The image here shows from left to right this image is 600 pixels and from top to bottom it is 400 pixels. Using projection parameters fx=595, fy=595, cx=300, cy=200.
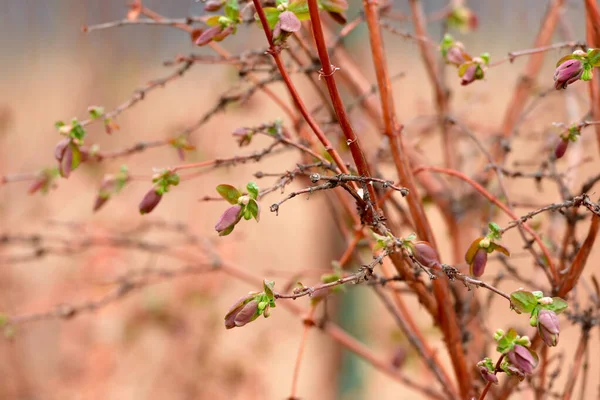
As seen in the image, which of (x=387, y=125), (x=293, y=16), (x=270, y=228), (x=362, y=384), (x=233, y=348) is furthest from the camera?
(x=270, y=228)

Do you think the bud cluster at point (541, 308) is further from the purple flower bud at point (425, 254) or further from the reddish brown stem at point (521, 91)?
the reddish brown stem at point (521, 91)

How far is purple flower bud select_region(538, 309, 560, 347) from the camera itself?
0.93 ft

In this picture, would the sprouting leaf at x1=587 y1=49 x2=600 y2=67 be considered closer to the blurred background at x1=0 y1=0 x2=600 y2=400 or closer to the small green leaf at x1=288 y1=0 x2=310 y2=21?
the small green leaf at x1=288 y1=0 x2=310 y2=21

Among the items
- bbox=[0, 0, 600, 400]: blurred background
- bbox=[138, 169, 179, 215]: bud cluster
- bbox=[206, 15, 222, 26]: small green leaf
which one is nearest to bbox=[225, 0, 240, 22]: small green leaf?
bbox=[206, 15, 222, 26]: small green leaf

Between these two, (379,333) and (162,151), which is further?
(162,151)

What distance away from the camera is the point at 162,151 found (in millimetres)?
1683

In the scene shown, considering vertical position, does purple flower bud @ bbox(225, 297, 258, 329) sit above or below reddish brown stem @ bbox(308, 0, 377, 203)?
below

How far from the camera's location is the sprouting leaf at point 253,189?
0.31 meters

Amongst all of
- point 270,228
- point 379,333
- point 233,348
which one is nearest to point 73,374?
point 233,348

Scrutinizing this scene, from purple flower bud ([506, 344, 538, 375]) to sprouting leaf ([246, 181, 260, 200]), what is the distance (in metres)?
0.15

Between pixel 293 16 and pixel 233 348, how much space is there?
4.52 ft

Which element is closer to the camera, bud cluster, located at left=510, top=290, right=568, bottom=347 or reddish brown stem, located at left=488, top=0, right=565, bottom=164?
bud cluster, located at left=510, top=290, right=568, bottom=347

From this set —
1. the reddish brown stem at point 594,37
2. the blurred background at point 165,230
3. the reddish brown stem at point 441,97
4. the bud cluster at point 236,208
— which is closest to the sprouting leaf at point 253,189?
the bud cluster at point 236,208

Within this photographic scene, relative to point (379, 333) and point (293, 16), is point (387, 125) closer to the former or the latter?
point (293, 16)
